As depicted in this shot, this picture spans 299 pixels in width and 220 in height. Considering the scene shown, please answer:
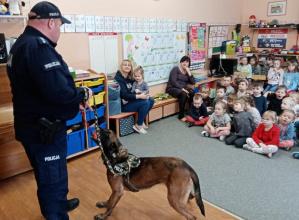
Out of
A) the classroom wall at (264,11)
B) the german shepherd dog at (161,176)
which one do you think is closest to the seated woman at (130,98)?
the german shepherd dog at (161,176)

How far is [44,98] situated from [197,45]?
15.0 ft

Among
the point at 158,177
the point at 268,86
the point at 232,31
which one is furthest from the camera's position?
the point at 232,31

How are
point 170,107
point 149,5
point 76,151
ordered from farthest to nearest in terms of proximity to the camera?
point 170,107
point 149,5
point 76,151

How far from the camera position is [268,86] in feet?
17.6

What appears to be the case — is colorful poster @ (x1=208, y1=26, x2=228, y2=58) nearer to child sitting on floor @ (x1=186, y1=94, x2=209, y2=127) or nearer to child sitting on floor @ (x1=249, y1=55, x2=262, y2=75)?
child sitting on floor @ (x1=249, y1=55, x2=262, y2=75)

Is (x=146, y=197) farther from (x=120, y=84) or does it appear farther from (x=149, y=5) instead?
(x=149, y=5)

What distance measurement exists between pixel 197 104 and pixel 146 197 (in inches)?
92.8

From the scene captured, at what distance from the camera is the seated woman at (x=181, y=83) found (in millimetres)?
4812

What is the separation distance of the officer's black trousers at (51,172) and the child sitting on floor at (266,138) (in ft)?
8.28

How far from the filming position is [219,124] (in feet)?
13.1

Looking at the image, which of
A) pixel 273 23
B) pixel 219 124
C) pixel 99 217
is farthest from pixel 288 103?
pixel 99 217

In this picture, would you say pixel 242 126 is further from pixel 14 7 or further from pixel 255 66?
pixel 14 7

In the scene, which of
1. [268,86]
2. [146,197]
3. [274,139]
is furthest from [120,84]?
[268,86]

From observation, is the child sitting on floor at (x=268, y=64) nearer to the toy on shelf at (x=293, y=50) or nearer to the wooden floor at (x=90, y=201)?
the toy on shelf at (x=293, y=50)
